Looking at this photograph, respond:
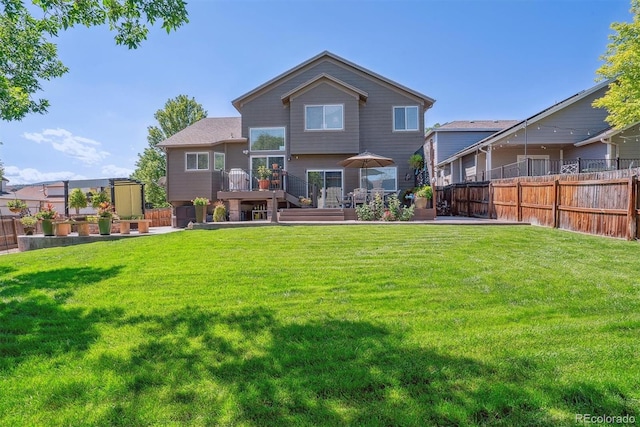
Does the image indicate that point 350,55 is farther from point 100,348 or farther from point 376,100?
point 100,348

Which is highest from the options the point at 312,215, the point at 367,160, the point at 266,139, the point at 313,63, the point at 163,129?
the point at 163,129

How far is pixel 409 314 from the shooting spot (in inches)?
164

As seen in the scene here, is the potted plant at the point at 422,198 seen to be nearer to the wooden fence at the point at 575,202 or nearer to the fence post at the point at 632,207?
the wooden fence at the point at 575,202

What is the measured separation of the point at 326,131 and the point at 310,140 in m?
0.94

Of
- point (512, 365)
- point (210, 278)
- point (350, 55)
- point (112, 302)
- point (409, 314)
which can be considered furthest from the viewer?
point (350, 55)

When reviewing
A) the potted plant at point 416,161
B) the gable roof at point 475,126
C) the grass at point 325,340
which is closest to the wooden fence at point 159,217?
the grass at point 325,340

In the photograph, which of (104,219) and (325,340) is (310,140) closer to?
(104,219)

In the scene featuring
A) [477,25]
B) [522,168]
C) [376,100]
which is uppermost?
[477,25]

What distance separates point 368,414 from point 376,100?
692 inches

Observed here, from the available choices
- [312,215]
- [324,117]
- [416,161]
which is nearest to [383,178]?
[416,161]

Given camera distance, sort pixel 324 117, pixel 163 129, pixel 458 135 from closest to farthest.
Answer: pixel 324 117
pixel 458 135
pixel 163 129

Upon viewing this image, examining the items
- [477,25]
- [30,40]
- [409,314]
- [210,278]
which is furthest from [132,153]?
[409,314]

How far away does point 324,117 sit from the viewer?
57.7 feet

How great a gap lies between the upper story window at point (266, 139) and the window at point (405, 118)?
6.08 metres
